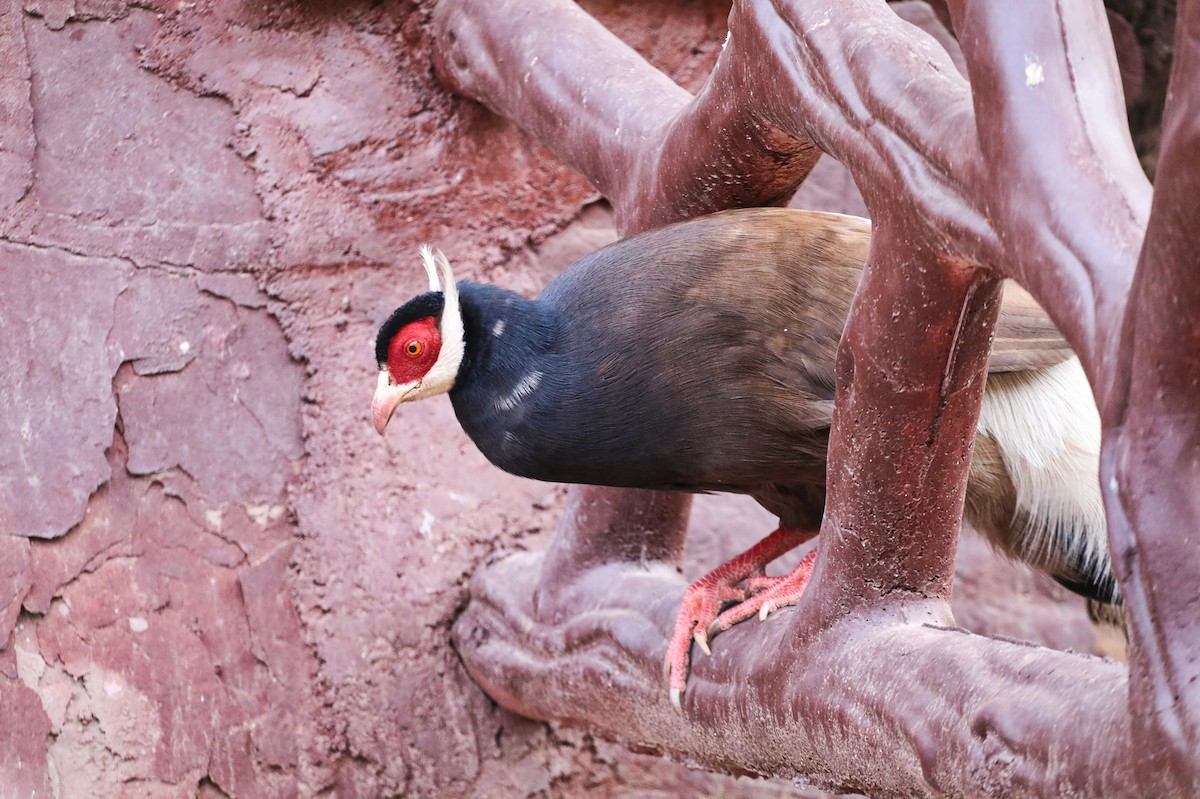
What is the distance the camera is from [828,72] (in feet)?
5.15

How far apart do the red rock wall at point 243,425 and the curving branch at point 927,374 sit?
0.67 metres

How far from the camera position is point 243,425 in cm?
295

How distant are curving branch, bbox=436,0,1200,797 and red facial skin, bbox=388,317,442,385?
0.46 metres

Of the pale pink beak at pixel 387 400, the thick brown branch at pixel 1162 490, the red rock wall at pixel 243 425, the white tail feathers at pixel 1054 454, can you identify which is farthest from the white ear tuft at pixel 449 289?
the thick brown branch at pixel 1162 490

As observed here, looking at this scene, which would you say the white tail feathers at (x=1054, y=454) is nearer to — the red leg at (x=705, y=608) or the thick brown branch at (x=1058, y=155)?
the red leg at (x=705, y=608)

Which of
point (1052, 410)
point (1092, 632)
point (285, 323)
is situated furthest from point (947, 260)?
point (1092, 632)

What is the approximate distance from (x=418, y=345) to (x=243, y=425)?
2.80 ft

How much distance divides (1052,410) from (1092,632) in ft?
6.26

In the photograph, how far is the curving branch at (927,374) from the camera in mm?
1041

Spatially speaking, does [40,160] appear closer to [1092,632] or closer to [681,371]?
[681,371]

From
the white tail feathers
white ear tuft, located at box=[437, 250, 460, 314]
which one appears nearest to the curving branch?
white ear tuft, located at box=[437, 250, 460, 314]

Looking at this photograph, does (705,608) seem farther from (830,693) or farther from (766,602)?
(830,693)

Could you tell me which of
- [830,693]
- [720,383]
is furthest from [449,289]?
[830,693]

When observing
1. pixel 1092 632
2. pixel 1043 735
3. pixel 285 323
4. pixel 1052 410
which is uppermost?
pixel 1043 735
